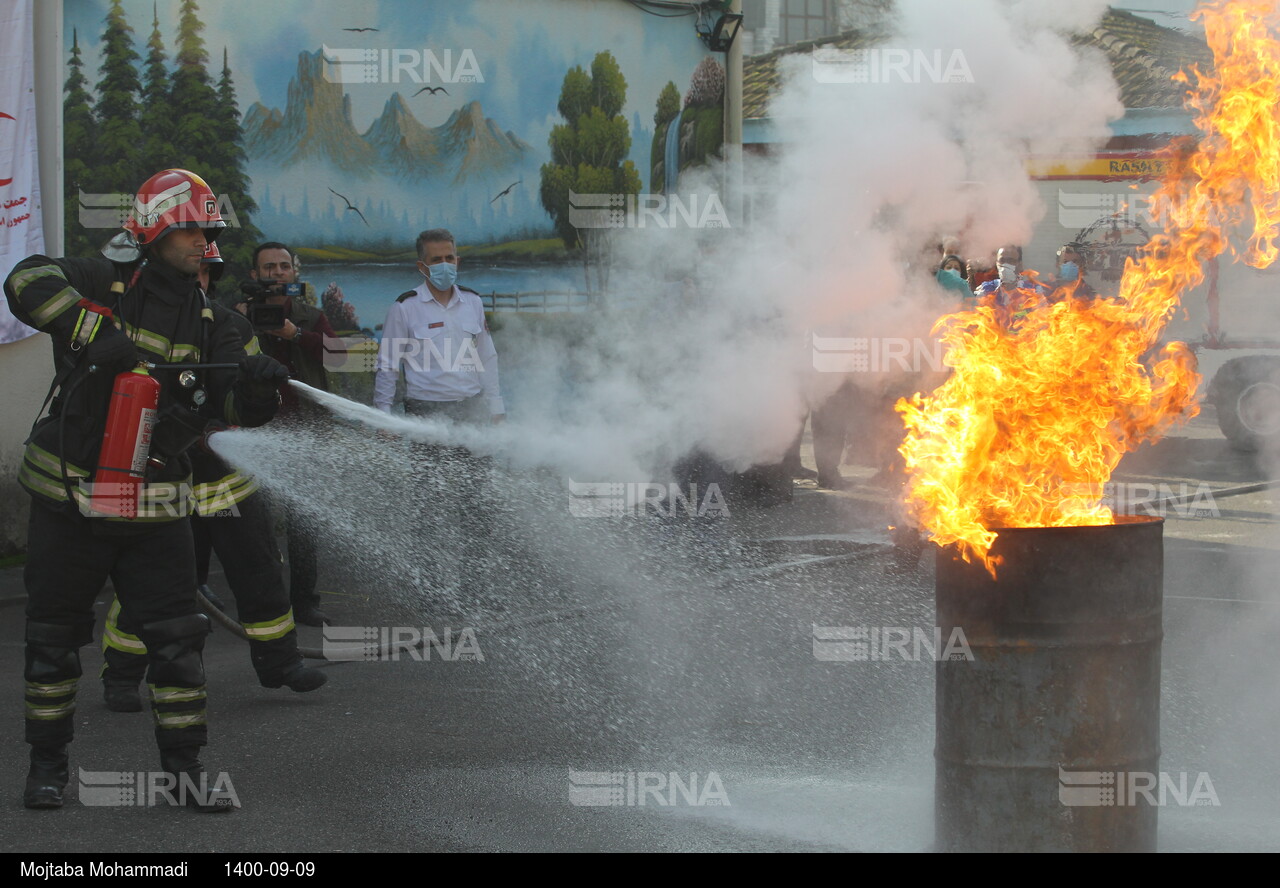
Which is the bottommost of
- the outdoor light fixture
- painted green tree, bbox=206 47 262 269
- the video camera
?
the video camera

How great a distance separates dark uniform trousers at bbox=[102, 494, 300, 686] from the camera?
567 centimetres

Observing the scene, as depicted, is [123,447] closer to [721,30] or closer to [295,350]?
[295,350]

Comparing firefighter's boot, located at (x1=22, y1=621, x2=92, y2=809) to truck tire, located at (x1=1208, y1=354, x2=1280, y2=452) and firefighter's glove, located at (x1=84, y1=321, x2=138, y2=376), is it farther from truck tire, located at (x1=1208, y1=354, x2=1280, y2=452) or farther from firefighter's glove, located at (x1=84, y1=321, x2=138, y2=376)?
truck tire, located at (x1=1208, y1=354, x2=1280, y2=452)

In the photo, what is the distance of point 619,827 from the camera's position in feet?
14.0

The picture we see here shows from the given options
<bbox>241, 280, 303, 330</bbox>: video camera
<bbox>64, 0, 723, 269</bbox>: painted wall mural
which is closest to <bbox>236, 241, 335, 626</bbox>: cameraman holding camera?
<bbox>241, 280, 303, 330</bbox>: video camera

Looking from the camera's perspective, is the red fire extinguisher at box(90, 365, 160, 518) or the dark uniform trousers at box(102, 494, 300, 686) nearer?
the red fire extinguisher at box(90, 365, 160, 518)

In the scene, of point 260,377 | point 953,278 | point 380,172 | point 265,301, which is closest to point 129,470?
point 260,377

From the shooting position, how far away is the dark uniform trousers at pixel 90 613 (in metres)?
4.52

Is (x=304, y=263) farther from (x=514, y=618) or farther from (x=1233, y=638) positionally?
(x=1233, y=638)

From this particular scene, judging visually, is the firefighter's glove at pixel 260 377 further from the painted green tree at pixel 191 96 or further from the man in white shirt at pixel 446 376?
the painted green tree at pixel 191 96

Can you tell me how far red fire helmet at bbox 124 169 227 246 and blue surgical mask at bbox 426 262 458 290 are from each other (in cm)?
Answer: 301

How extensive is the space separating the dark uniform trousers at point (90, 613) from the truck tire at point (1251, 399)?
13.6 m

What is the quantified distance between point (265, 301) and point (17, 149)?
3197mm

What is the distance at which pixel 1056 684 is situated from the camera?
3543 millimetres
